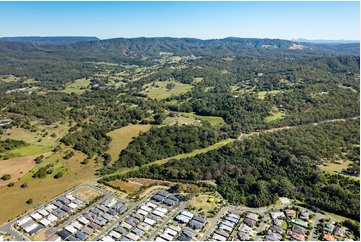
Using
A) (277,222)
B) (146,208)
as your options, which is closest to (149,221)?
(146,208)

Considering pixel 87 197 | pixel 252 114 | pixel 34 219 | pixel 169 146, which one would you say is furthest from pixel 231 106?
pixel 34 219

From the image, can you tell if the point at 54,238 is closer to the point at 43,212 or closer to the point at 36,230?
the point at 36,230

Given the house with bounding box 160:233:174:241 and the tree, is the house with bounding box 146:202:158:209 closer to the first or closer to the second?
the house with bounding box 160:233:174:241

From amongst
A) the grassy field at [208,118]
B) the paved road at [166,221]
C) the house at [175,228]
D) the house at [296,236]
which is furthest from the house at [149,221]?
the grassy field at [208,118]

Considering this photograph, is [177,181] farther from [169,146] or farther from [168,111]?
[168,111]

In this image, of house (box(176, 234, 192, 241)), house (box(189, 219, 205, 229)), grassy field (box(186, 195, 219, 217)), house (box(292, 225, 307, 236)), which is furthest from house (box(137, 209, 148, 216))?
house (box(292, 225, 307, 236))

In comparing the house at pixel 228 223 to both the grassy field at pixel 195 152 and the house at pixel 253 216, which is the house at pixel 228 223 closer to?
the house at pixel 253 216
